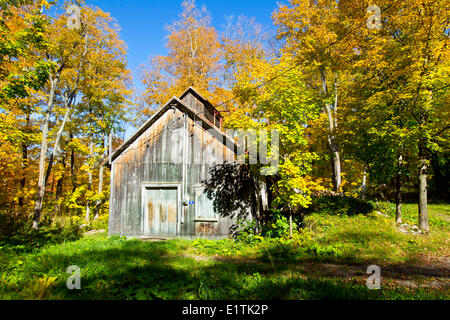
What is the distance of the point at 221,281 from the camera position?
474cm

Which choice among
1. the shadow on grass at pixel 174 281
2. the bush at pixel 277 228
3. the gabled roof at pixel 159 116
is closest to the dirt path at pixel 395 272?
the shadow on grass at pixel 174 281

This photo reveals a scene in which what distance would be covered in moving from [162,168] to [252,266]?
6.34 meters

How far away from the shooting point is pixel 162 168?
10.4m

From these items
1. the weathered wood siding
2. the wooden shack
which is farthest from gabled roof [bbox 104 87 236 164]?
the weathered wood siding

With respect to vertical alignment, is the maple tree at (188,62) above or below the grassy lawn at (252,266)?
above

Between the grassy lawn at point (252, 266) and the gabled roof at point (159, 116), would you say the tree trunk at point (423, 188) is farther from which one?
the gabled roof at point (159, 116)

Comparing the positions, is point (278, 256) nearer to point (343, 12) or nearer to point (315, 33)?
point (343, 12)

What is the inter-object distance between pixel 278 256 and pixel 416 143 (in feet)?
23.1

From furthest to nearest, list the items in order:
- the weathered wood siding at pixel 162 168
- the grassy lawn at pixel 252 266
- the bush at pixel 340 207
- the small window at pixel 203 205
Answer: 1. the bush at pixel 340 207
2. the weathered wood siding at pixel 162 168
3. the small window at pixel 203 205
4. the grassy lawn at pixel 252 266

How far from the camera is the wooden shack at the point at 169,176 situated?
387 inches

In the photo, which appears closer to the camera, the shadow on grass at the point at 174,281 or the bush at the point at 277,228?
the shadow on grass at the point at 174,281

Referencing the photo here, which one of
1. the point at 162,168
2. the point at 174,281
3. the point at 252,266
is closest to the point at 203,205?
the point at 162,168
